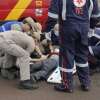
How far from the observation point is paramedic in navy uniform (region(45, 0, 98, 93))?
23.4 feet

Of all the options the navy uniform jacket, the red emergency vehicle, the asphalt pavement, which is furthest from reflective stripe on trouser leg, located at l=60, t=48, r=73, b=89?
the red emergency vehicle

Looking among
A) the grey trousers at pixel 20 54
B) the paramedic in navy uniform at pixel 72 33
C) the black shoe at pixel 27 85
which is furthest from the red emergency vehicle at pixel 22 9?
the black shoe at pixel 27 85

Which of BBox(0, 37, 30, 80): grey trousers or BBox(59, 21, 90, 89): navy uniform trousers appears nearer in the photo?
BBox(59, 21, 90, 89): navy uniform trousers

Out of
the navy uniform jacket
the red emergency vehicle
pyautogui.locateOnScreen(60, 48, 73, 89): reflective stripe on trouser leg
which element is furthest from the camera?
the red emergency vehicle

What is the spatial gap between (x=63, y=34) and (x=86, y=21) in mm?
406

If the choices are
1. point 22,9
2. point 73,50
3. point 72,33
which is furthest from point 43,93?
point 22,9

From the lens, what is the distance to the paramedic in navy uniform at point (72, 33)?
7137 millimetres

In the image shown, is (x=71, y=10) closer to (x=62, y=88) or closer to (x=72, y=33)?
(x=72, y=33)

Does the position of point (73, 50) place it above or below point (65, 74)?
above

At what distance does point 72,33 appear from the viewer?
23.6ft

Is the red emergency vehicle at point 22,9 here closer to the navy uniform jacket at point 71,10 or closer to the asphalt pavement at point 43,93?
the asphalt pavement at point 43,93

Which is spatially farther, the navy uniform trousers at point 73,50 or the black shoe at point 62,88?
the black shoe at point 62,88

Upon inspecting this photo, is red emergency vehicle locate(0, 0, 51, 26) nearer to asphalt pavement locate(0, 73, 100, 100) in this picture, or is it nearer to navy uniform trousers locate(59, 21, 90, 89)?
asphalt pavement locate(0, 73, 100, 100)

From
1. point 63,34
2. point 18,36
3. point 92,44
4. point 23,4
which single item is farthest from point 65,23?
point 23,4
